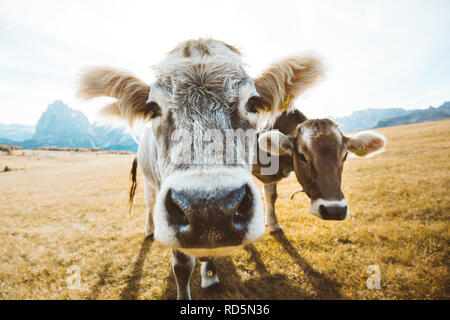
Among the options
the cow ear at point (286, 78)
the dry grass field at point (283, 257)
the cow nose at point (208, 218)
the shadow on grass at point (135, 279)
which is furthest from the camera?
the shadow on grass at point (135, 279)

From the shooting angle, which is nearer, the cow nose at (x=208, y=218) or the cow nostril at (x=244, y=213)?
the cow nose at (x=208, y=218)

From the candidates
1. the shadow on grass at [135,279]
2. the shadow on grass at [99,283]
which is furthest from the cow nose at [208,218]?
the shadow on grass at [99,283]

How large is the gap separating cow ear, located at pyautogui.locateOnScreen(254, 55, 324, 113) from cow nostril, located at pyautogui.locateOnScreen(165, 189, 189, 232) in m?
1.92

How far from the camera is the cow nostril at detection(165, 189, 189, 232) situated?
1272 mm

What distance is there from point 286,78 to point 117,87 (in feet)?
7.34

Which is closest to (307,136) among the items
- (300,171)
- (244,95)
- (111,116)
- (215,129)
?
(300,171)

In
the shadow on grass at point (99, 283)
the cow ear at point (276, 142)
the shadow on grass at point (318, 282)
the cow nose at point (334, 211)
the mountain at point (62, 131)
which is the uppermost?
the mountain at point (62, 131)

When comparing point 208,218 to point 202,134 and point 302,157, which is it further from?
point 302,157

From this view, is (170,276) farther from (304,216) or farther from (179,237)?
(304,216)

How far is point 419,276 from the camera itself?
3.06 metres

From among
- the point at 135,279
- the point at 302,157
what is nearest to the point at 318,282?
the point at 302,157

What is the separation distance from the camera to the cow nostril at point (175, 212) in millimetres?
1272

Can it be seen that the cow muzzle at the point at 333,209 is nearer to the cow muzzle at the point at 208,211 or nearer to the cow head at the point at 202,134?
the cow head at the point at 202,134

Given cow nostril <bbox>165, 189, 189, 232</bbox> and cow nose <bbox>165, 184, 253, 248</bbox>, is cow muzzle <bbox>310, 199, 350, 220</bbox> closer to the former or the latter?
cow nose <bbox>165, 184, 253, 248</bbox>
